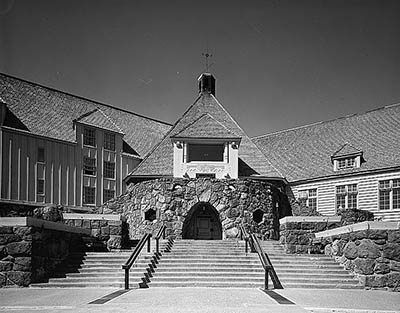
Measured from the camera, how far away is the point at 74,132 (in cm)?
3606

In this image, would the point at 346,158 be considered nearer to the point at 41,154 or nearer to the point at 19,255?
the point at 41,154

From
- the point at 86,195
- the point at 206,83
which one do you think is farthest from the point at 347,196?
the point at 86,195

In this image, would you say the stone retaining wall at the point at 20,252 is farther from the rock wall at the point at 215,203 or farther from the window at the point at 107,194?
the window at the point at 107,194

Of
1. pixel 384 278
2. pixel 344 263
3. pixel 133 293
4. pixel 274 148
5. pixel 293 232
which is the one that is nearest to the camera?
pixel 133 293

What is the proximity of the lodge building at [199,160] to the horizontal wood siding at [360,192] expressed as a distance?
0.18 feet

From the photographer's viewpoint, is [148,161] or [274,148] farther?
[274,148]

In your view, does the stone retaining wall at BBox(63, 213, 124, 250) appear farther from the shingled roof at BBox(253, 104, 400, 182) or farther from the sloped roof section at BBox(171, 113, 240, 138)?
the shingled roof at BBox(253, 104, 400, 182)

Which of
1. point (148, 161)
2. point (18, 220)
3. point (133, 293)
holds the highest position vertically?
point (148, 161)

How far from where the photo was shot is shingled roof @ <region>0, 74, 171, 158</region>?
1374 inches

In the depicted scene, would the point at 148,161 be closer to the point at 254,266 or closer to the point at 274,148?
the point at 274,148

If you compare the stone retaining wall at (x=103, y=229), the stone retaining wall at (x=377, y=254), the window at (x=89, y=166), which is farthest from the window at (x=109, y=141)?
the stone retaining wall at (x=377, y=254)

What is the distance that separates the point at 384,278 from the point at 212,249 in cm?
619

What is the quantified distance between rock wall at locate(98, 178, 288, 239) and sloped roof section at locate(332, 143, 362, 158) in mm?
6822

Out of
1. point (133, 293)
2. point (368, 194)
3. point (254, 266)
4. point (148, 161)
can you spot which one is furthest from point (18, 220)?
point (368, 194)
